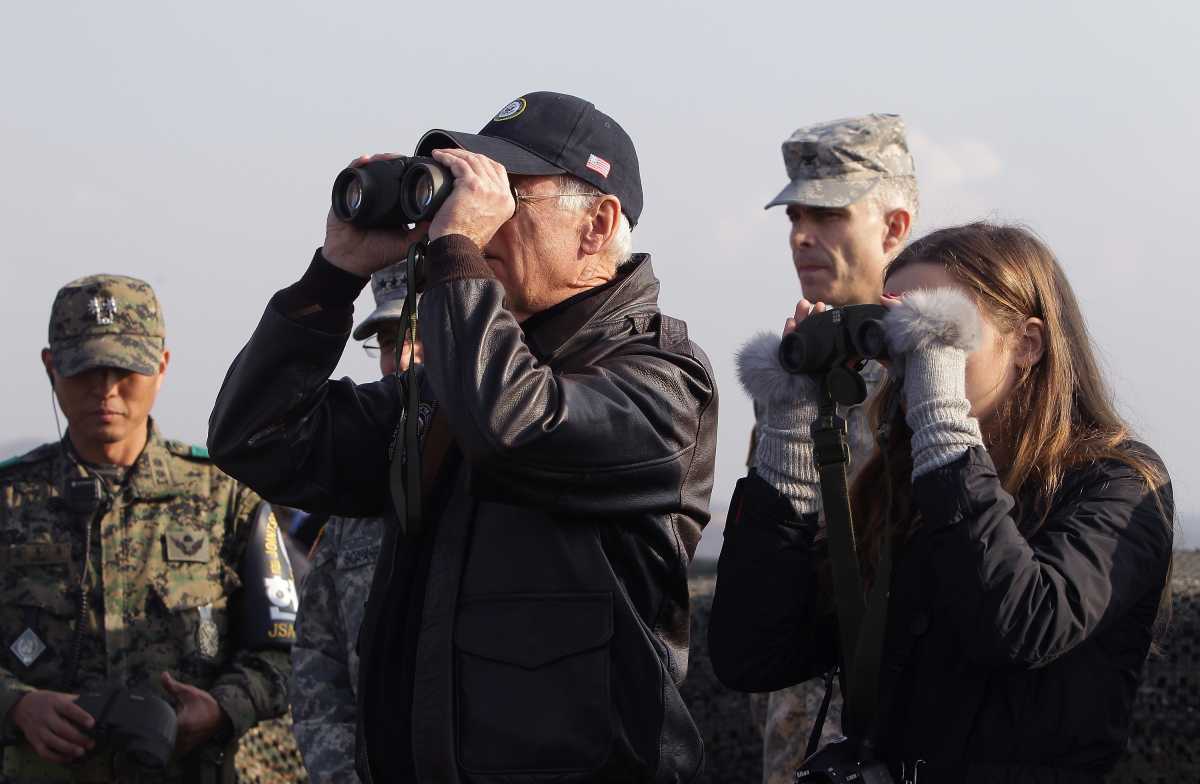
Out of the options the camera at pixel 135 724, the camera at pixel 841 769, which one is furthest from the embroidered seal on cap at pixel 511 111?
the camera at pixel 135 724

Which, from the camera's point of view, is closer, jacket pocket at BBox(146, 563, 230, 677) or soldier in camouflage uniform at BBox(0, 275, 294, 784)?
soldier in camouflage uniform at BBox(0, 275, 294, 784)

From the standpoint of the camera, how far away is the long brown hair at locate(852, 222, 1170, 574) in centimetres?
265

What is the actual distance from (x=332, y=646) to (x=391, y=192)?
1.35 m

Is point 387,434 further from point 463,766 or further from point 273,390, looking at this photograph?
point 463,766

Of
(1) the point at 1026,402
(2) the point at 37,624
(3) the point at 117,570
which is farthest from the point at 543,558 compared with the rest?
(2) the point at 37,624

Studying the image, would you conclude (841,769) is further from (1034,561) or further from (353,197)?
(353,197)

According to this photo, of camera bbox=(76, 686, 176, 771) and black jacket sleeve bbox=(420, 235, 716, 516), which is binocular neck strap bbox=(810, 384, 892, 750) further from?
camera bbox=(76, 686, 176, 771)

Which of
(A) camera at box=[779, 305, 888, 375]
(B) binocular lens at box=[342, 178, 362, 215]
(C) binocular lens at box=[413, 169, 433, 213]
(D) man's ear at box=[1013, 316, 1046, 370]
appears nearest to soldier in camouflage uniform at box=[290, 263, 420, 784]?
→ (B) binocular lens at box=[342, 178, 362, 215]

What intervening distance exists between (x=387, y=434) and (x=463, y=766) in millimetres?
778

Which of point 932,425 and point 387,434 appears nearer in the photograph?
point 932,425

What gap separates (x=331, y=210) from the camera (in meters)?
2.87

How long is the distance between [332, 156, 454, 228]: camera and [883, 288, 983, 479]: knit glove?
82 centimetres

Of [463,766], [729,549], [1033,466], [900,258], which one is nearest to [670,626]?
[729,549]

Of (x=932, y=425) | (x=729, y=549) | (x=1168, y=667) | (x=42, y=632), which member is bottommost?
(x=1168, y=667)
